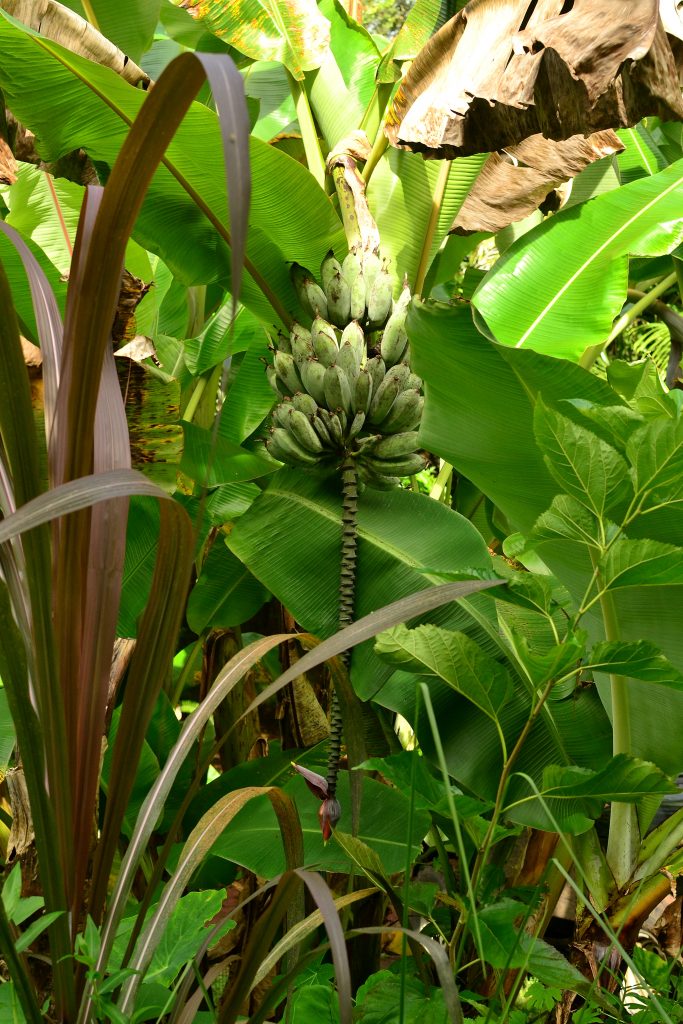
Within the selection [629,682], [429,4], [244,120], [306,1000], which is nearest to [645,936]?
[629,682]

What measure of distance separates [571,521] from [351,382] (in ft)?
1.53

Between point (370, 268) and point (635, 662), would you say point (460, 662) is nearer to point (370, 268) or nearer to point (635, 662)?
point (635, 662)

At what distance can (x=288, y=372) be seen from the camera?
1.12m

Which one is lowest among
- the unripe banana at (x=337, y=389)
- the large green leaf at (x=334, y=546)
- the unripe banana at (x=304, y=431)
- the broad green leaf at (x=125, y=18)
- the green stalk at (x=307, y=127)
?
the large green leaf at (x=334, y=546)

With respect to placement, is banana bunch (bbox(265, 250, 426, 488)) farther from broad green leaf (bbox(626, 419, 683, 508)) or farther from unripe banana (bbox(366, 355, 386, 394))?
broad green leaf (bbox(626, 419, 683, 508))

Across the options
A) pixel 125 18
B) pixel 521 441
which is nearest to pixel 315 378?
pixel 521 441

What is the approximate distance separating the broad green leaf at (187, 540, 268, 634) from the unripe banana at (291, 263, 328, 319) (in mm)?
389

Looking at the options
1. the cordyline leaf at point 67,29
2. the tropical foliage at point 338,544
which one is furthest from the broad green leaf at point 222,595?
the cordyline leaf at point 67,29

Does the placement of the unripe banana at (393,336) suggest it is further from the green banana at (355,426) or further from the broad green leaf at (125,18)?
the broad green leaf at (125,18)

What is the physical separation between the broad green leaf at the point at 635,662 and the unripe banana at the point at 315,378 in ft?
1.83

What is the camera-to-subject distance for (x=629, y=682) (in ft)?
2.87

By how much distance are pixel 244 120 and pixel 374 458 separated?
810 millimetres

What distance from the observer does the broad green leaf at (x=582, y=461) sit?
0.63 metres

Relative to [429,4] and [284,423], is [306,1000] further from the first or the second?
[429,4]
